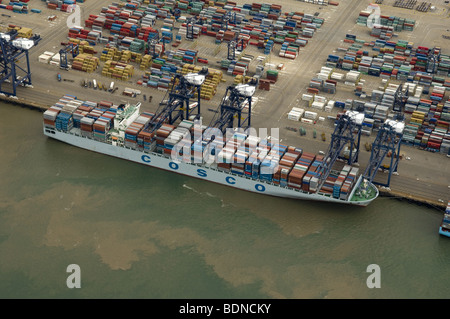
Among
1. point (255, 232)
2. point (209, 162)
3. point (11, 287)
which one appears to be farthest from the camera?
point (209, 162)

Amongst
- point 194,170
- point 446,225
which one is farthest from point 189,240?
point 446,225

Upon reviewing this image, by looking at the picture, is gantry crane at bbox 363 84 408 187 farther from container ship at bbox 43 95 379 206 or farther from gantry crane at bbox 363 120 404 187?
container ship at bbox 43 95 379 206

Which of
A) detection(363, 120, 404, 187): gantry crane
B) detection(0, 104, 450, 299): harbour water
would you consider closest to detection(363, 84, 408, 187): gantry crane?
detection(363, 120, 404, 187): gantry crane

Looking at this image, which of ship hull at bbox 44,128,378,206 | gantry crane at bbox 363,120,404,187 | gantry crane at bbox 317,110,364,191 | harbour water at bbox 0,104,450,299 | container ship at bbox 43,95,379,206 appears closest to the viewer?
harbour water at bbox 0,104,450,299

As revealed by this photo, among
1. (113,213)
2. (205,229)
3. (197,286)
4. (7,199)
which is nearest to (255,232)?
(205,229)

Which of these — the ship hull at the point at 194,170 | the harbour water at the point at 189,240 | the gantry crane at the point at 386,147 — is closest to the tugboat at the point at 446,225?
the harbour water at the point at 189,240

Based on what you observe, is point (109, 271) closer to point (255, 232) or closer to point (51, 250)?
point (51, 250)

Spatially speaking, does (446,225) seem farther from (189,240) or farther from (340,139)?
(189,240)
